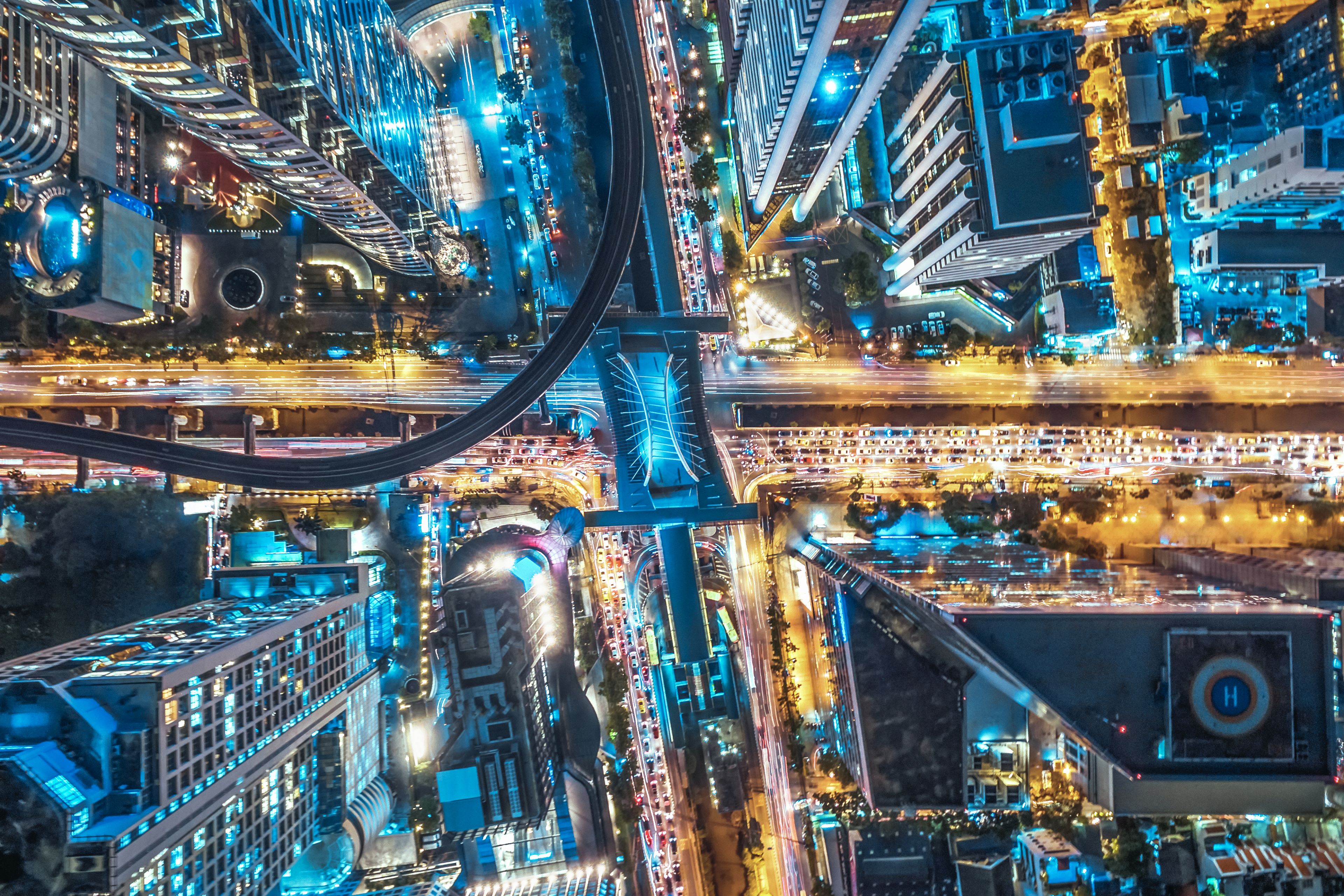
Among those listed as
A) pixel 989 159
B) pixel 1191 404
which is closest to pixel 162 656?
pixel 989 159

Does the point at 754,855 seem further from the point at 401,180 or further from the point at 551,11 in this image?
the point at 551,11

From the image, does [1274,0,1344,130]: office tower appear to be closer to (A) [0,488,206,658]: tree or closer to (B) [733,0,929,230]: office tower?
(B) [733,0,929,230]: office tower

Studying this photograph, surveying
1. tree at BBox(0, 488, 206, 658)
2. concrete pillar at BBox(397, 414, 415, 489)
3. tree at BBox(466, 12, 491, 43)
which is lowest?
tree at BBox(0, 488, 206, 658)

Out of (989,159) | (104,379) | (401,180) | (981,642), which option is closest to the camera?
(981,642)

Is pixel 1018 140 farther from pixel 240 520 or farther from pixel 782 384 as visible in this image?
pixel 240 520

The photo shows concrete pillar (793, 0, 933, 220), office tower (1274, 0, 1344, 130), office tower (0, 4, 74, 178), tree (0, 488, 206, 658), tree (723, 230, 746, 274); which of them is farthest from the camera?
tree (723, 230, 746, 274)

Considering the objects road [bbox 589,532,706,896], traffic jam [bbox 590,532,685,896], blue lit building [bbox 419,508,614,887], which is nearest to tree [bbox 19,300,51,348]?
blue lit building [bbox 419,508,614,887]
